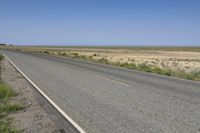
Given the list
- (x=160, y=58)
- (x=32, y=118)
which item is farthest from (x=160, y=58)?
(x=32, y=118)

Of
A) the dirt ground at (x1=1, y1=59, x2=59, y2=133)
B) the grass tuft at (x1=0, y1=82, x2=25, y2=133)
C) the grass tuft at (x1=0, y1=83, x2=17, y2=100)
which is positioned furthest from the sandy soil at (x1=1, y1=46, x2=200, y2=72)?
the dirt ground at (x1=1, y1=59, x2=59, y2=133)

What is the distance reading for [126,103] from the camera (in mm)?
9344

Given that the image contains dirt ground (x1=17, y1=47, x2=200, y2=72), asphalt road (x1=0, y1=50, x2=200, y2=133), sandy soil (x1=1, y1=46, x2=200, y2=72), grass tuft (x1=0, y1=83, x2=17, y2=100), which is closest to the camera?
asphalt road (x1=0, y1=50, x2=200, y2=133)

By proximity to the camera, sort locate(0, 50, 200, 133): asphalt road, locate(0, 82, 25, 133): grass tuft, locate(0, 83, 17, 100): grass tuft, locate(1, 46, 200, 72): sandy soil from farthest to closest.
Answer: locate(1, 46, 200, 72): sandy soil < locate(0, 83, 17, 100): grass tuft < locate(0, 50, 200, 133): asphalt road < locate(0, 82, 25, 133): grass tuft

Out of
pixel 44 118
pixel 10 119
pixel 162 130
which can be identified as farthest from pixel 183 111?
pixel 10 119

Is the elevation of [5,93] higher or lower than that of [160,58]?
higher

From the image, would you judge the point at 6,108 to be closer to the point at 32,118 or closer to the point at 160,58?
the point at 32,118

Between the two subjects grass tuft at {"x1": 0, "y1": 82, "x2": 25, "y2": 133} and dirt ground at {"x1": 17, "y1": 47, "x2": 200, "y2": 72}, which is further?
dirt ground at {"x1": 17, "y1": 47, "x2": 200, "y2": 72}

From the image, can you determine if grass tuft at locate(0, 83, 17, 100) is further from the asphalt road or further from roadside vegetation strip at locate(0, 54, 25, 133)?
the asphalt road

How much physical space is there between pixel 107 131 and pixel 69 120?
1326 millimetres

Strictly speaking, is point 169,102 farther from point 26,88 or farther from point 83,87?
point 26,88

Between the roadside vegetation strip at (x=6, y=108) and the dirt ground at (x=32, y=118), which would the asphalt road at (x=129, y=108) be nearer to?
the dirt ground at (x=32, y=118)

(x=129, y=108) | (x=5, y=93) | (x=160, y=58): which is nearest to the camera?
(x=129, y=108)

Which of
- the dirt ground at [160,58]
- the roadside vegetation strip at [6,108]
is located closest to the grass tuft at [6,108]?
the roadside vegetation strip at [6,108]
